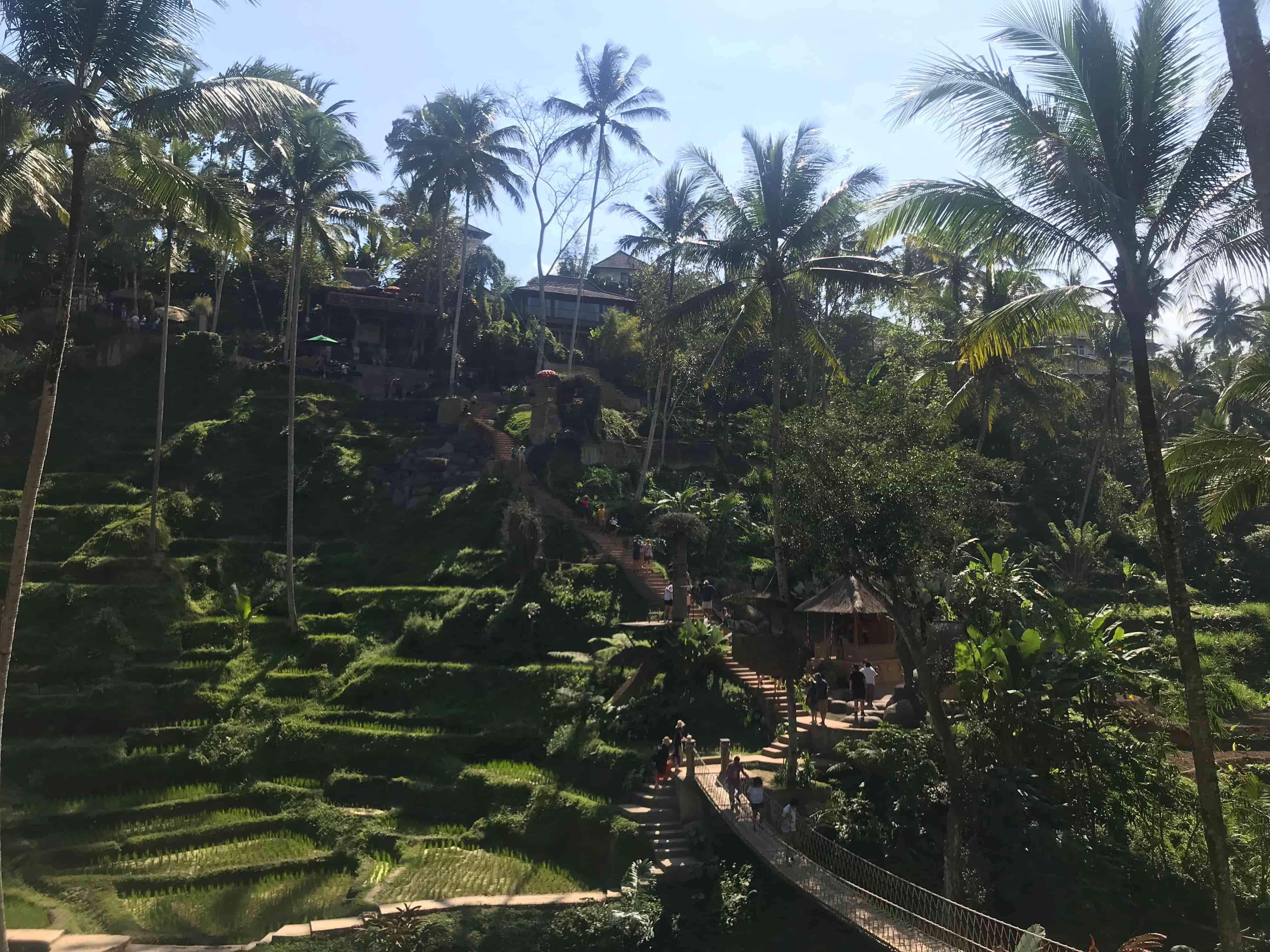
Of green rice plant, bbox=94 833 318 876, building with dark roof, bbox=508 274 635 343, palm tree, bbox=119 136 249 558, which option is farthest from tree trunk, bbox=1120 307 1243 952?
building with dark roof, bbox=508 274 635 343

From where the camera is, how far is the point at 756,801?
51.5 feet

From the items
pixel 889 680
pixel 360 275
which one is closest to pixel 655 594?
pixel 889 680

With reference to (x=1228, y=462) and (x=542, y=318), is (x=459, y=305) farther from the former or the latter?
(x=1228, y=462)

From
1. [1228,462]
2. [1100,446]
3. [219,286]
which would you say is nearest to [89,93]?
[1228,462]

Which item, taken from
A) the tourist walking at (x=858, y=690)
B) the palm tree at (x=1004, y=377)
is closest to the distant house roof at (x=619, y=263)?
the palm tree at (x=1004, y=377)

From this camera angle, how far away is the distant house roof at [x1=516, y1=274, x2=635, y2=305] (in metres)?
51.0

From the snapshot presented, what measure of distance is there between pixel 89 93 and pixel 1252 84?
1318cm

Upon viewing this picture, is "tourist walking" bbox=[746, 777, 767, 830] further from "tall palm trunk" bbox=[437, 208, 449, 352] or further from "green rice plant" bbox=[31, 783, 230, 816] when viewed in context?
"tall palm trunk" bbox=[437, 208, 449, 352]

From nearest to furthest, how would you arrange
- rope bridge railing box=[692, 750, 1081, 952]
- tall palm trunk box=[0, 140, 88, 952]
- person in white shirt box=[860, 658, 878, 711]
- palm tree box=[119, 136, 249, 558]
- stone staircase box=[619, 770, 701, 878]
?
tall palm trunk box=[0, 140, 88, 952], rope bridge railing box=[692, 750, 1081, 952], palm tree box=[119, 136, 249, 558], stone staircase box=[619, 770, 701, 878], person in white shirt box=[860, 658, 878, 711]

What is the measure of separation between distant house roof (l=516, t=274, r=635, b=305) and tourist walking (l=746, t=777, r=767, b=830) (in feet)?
119

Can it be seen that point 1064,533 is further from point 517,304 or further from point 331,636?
point 517,304

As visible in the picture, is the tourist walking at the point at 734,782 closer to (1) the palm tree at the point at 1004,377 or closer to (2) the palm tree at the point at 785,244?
(2) the palm tree at the point at 785,244

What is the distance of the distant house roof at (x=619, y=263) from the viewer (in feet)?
197

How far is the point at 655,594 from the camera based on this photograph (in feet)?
84.5
